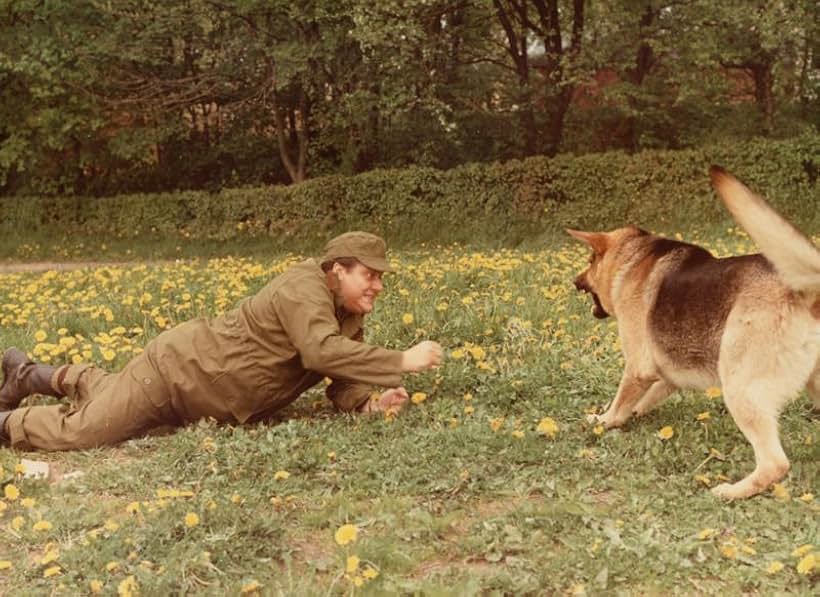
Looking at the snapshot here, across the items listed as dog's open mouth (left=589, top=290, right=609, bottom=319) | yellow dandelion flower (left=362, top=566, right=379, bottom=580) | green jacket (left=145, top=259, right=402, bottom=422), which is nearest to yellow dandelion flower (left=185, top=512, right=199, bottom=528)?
yellow dandelion flower (left=362, top=566, right=379, bottom=580)

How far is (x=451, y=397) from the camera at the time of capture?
220 inches

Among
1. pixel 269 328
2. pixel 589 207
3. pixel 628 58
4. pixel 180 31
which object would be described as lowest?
pixel 589 207

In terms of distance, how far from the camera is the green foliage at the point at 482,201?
59.4 ft

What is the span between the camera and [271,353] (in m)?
5.09

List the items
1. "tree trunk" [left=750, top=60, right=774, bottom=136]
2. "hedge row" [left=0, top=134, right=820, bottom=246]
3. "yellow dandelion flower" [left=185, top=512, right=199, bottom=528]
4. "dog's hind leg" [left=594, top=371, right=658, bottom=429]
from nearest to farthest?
1. "yellow dandelion flower" [left=185, top=512, right=199, bottom=528]
2. "dog's hind leg" [left=594, top=371, right=658, bottom=429]
3. "hedge row" [left=0, top=134, right=820, bottom=246]
4. "tree trunk" [left=750, top=60, right=774, bottom=136]

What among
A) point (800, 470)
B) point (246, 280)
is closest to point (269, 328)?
point (800, 470)

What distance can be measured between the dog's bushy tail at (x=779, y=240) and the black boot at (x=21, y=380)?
164 inches

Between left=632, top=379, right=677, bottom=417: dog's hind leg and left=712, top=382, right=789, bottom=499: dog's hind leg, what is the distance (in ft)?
3.13

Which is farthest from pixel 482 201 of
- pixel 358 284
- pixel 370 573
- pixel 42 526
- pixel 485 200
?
pixel 370 573

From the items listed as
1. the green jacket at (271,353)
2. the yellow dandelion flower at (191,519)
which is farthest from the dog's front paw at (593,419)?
the yellow dandelion flower at (191,519)

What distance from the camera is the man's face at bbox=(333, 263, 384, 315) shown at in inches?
200

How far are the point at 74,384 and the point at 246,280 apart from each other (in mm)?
4221

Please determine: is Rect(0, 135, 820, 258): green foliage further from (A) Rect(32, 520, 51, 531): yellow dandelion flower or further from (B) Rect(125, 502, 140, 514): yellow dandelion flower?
(A) Rect(32, 520, 51, 531): yellow dandelion flower

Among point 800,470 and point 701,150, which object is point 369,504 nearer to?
point 800,470
